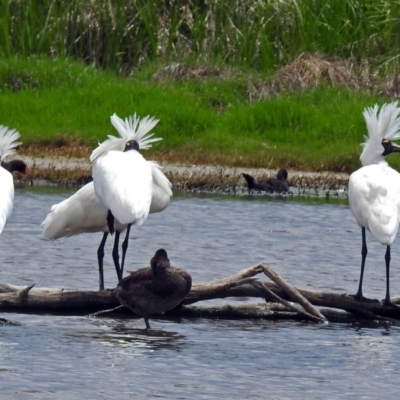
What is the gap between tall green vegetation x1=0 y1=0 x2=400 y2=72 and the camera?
21938 mm

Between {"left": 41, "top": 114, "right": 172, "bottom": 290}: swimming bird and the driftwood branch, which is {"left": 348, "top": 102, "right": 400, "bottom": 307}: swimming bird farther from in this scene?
{"left": 41, "top": 114, "right": 172, "bottom": 290}: swimming bird

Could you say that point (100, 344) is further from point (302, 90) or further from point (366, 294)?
point (302, 90)

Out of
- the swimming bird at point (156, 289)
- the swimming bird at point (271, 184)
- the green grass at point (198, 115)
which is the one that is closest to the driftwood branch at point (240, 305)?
the swimming bird at point (156, 289)

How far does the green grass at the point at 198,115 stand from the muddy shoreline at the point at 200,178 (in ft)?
1.39

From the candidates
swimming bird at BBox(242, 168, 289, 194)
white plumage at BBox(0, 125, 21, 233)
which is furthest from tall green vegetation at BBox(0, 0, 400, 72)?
white plumage at BBox(0, 125, 21, 233)

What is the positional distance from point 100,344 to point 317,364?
136 centimetres

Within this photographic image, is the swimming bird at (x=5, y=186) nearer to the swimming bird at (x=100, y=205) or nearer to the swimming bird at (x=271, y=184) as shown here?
the swimming bird at (x=100, y=205)

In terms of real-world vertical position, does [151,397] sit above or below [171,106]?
below

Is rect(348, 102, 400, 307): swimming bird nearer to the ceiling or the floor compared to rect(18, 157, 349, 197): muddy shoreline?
nearer to the ceiling

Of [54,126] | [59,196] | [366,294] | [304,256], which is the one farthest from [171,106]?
[366,294]

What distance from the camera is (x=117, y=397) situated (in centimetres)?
764

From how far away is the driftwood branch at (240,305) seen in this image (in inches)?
370

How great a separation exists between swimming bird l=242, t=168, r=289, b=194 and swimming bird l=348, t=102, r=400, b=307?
6160 millimetres

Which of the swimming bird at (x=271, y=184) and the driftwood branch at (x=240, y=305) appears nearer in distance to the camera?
the driftwood branch at (x=240, y=305)
